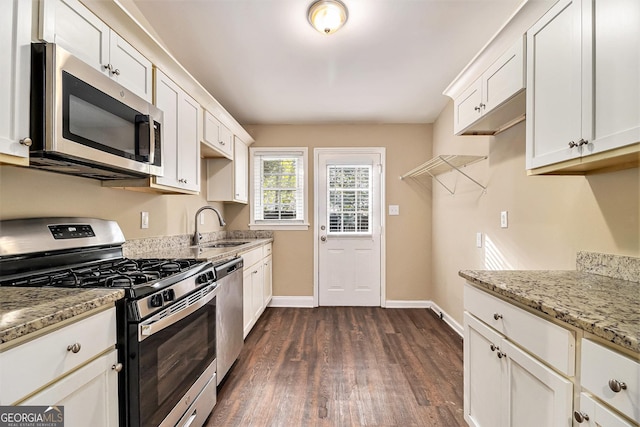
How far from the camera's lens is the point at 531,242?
1.86m

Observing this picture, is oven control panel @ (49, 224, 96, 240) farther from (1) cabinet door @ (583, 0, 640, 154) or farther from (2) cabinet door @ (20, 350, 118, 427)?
(1) cabinet door @ (583, 0, 640, 154)

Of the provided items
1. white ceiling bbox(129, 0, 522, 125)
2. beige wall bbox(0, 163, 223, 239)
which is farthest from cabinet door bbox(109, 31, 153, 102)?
white ceiling bbox(129, 0, 522, 125)

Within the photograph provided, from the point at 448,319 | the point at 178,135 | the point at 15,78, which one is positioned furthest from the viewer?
the point at 448,319

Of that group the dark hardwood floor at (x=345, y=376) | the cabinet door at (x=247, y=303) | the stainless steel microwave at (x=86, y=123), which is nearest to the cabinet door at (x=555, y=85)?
the dark hardwood floor at (x=345, y=376)

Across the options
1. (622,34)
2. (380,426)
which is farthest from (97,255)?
(622,34)

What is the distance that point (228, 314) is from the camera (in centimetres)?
201

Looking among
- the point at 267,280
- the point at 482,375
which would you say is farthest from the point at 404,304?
the point at 482,375

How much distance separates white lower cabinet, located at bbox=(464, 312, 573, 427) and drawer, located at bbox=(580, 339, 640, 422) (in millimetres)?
86

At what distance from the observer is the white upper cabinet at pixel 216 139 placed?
2.52 metres

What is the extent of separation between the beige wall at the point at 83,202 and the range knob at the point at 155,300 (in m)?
0.78

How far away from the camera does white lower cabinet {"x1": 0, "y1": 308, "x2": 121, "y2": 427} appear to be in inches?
27.8

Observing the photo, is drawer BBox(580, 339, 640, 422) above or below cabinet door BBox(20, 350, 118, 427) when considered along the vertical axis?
above

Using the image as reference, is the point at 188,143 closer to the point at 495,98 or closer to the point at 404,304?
the point at 495,98

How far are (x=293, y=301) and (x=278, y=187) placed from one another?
155 cm
